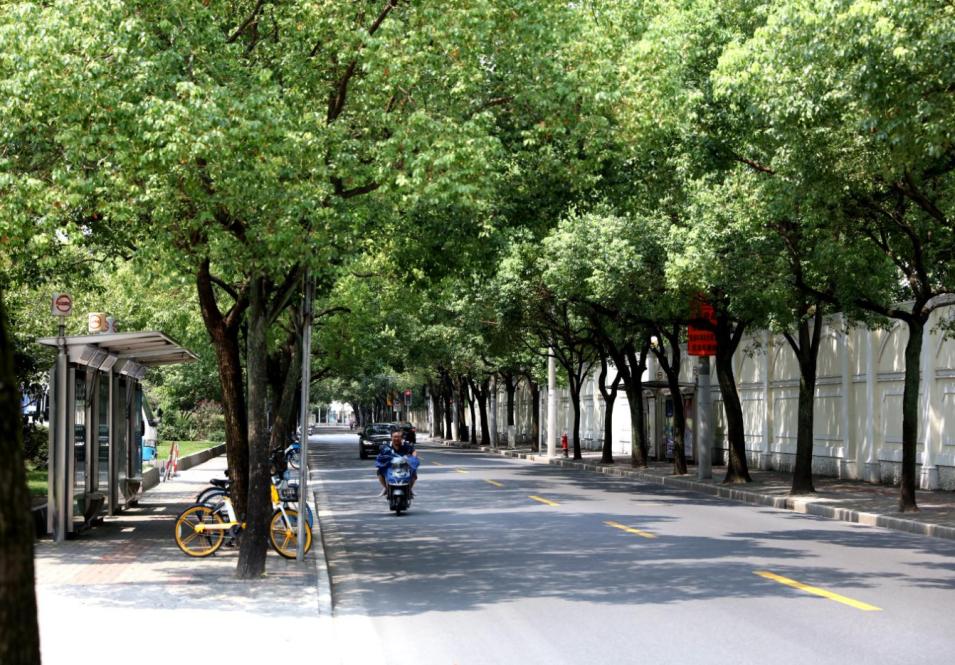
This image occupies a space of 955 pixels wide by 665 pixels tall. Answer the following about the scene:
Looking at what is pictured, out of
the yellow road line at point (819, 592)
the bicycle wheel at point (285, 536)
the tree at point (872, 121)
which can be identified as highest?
the tree at point (872, 121)

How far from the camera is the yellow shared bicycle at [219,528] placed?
1527 cm

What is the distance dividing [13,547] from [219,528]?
12.0 m

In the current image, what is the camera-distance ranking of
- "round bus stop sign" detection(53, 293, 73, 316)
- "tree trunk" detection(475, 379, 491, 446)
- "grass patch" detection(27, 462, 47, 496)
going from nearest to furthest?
"round bus stop sign" detection(53, 293, 73, 316), "grass patch" detection(27, 462, 47, 496), "tree trunk" detection(475, 379, 491, 446)

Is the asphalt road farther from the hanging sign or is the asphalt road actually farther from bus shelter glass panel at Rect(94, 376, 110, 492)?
the hanging sign

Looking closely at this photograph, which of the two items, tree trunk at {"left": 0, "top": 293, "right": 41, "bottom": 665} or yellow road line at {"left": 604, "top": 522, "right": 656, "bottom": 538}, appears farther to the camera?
yellow road line at {"left": 604, "top": 522, "right": 656, "bottom": 538}

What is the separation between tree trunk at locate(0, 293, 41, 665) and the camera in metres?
3.51

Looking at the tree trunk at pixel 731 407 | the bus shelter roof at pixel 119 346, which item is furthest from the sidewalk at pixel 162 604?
the tree trunk at pixel 731 407

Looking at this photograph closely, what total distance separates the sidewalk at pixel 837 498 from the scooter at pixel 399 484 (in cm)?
794

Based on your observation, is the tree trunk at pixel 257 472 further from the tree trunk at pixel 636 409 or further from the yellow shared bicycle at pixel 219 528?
the tree trunk at pixel 636 409

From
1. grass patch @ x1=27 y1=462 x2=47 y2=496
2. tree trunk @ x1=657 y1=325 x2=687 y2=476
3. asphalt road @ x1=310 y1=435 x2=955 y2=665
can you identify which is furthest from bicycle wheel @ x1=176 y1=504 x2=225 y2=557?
tree trunk @ x1=657 y1=325 x2=687 y2=476

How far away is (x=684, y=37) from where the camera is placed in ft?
70.3

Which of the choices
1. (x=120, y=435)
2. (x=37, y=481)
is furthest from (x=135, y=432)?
(x=37, y=481)

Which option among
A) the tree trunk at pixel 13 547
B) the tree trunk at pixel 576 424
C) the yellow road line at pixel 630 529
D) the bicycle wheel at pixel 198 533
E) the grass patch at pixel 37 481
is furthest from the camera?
the tree trunk at pixel 576 424

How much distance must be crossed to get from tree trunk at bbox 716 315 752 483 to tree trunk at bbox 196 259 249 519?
55.7 feet
